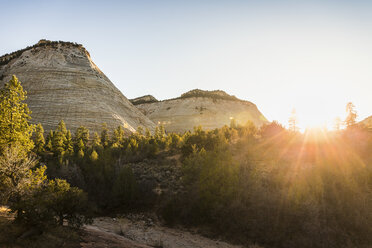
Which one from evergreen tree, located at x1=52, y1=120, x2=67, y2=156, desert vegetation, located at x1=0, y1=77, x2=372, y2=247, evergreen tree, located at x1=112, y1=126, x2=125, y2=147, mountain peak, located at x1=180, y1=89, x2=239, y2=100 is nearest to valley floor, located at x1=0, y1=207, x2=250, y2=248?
desert vegetation, located at x1=0, y1=77, x2=372, y2=247

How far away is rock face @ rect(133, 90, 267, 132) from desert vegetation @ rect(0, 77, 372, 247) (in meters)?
45.9

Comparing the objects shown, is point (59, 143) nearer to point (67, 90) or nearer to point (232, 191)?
point (67, 90)

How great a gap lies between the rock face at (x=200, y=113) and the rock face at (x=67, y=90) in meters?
16.6

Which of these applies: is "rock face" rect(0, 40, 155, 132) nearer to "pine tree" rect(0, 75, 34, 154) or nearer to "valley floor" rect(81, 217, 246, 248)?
"valley floor" rect(81, 217, 246, 248)

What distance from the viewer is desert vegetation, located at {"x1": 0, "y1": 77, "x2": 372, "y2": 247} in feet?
44.3

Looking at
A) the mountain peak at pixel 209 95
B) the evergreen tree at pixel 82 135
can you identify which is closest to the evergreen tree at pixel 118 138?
the evergreen tree at pixel 82 135

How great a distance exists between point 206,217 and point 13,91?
1887cm

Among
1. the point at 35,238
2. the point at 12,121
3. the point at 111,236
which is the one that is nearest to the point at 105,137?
the point at 12,121

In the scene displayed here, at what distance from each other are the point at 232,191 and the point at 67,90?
177 feet

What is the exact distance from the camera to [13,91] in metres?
15.8

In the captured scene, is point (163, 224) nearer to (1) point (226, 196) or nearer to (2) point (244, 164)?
(1) point (226, 196)

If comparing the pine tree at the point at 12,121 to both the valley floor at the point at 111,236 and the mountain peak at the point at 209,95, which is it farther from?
the mountain peak at the point at 209,95

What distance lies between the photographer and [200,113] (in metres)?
83.1

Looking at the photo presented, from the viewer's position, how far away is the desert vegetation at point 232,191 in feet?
44.3
